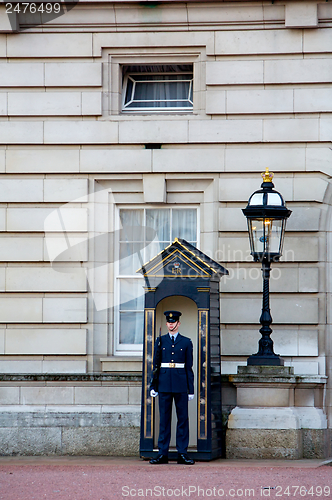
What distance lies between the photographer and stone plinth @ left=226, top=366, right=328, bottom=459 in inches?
329

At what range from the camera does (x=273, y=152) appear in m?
9.16

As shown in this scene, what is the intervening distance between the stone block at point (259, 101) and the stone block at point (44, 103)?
76.7 inches

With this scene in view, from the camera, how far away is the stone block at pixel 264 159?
360 inches

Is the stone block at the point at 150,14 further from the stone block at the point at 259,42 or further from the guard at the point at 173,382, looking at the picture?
the guard at the point at 173,382

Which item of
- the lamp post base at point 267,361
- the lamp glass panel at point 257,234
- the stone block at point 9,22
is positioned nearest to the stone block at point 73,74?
the stone block at point 9,22

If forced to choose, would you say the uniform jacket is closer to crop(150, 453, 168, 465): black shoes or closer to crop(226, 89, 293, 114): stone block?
crop(150, 453, 168, 465): black shoes

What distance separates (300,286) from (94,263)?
2.59 metres

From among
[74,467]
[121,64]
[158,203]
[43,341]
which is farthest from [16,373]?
[121,64]

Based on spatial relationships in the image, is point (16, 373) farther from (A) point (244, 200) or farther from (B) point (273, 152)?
(B) point (273, 152)

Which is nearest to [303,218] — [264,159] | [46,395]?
[264,159]

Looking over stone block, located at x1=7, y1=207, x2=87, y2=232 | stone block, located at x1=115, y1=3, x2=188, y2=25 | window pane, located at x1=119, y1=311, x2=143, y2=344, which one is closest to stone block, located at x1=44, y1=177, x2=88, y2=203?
stone block, located at x1=7, y1=207, x2=87, y2=232

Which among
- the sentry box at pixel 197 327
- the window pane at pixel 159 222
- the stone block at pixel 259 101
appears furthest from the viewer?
the window pane at pixel 159 222

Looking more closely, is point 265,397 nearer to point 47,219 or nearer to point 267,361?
point 267,361

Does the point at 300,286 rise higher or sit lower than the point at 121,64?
lower
